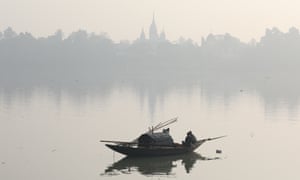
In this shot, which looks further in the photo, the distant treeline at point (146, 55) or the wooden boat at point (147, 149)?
the distant treeline at point (146, 55)

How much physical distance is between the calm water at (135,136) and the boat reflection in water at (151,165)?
0.12 ft

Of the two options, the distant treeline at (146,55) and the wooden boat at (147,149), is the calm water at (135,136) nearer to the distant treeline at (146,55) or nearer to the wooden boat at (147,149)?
the wooden boat at (147,149)

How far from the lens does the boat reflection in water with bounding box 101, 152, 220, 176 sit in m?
23.3

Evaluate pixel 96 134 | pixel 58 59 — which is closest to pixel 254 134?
pixel 96 134

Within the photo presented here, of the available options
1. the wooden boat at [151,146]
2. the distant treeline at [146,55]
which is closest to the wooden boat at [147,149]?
the wooden boat at [151,146]

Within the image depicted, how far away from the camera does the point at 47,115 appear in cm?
3969

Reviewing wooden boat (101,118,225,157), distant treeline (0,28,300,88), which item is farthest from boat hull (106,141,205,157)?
distant treeline (0,28,300,88)

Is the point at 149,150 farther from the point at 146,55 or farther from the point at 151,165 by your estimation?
the point at 146,55

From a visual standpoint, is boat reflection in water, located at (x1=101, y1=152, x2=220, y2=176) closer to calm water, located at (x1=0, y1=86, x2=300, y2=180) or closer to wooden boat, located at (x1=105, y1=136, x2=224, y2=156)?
calm water, located at (x1=0, y1=86, x2=300, y2=180)

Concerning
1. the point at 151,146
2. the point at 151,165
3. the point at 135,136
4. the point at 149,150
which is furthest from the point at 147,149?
the point at 135,136

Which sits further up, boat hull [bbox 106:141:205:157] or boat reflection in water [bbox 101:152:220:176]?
boat hull [bbox 106:141:205:157]

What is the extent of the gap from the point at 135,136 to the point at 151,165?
7.00 metres

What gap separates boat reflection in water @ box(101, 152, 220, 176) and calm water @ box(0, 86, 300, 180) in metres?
0.04

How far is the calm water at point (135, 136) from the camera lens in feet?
76.8
